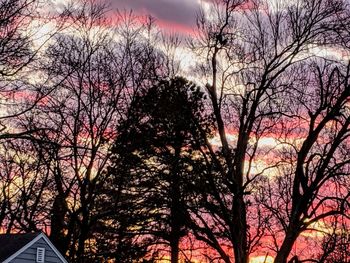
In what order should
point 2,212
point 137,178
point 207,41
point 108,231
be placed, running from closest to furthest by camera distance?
point 207,41
point 137,178
point 108,231
point 2,212

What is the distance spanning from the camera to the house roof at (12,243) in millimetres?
25928

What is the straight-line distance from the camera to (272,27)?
63.0 ft

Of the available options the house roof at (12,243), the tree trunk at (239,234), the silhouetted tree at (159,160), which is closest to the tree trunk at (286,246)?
the tree trunk at (239,234)

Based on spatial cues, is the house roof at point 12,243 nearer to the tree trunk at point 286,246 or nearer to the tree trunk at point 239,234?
the tree trunk at point 239,234

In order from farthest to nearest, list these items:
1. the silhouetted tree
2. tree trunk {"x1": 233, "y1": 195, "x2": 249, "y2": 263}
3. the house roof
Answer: the house roof
the silhouetted tree
tree trunk {"x1": 233, "y1": 195, "x2": 249, "y2": 263}

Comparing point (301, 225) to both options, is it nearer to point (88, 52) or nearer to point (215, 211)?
point (215, 211)

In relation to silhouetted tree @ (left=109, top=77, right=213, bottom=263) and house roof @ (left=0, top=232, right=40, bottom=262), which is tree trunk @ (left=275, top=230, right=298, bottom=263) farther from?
house roof @ (left=0, top=232, right=40, bottom=262)

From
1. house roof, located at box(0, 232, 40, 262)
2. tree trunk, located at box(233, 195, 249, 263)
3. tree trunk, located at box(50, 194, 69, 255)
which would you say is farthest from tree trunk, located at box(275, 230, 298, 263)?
house roof, located at box(0, 232, 40, 262)

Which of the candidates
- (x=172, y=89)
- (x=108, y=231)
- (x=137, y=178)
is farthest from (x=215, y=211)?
(x=108, y=231)

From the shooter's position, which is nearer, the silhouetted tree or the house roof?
the silhouetted tree

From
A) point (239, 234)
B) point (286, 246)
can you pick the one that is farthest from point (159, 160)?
point (286, 246)

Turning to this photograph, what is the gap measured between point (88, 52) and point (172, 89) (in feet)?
12.3

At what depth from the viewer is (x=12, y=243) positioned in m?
26.5

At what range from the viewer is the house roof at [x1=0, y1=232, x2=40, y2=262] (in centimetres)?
2593
